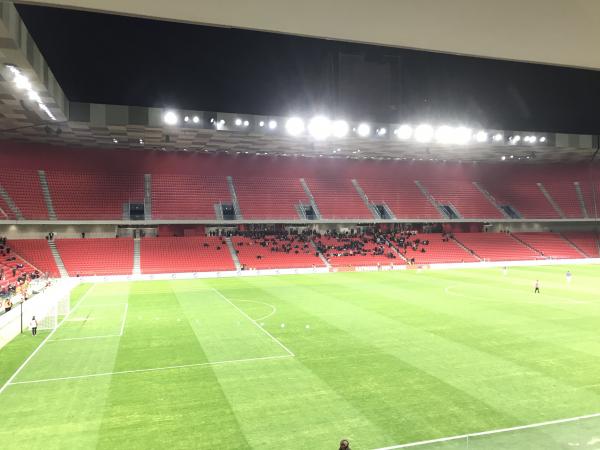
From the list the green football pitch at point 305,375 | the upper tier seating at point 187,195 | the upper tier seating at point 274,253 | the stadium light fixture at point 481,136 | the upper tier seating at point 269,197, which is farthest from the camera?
the upper tier seating at point 269,197

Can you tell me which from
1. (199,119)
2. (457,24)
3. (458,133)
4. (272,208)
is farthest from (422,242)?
(457,24)

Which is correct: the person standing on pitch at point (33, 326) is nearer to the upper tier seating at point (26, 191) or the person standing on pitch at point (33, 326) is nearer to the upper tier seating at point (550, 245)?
the upper tier seating at point (26, 191)

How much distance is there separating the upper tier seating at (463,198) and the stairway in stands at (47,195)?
42387 mm

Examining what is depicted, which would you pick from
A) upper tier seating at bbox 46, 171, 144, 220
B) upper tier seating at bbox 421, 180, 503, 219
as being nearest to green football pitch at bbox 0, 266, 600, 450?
upper tier seating at bbox 46, 171, 144, 220

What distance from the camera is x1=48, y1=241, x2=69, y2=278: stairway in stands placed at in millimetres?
37406

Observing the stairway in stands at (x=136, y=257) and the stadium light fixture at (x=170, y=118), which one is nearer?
the stadium light fixture at (x=170, y=118)

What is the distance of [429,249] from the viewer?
50406mm

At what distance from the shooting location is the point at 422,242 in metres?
52.1

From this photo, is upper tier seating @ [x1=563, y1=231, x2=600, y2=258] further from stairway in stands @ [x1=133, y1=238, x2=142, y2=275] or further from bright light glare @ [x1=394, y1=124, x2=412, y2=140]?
stairway in stands @ [x1=133, y1=238, x2=142, y2=275]

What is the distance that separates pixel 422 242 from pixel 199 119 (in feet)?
93.5

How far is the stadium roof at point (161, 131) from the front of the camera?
24.5 m

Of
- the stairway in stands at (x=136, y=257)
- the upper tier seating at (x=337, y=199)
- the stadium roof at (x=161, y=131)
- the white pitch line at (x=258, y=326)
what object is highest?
the stadium roof at (x=161, y=131)

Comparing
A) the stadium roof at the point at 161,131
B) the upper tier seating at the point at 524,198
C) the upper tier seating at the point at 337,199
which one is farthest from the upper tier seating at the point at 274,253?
the upper tier seating at the point at 524,198

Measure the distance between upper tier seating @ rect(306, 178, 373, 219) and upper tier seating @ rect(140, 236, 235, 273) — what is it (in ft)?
41.5
